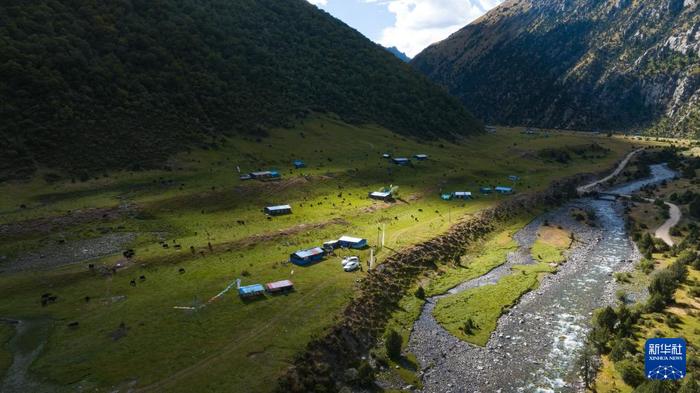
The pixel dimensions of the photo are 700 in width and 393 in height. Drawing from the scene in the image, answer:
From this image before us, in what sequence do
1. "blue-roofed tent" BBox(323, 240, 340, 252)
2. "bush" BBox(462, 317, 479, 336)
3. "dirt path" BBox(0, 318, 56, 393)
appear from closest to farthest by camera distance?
"dirt path" BBox(0, 318, 56, 393)
"bush" BBox(462, 317, 479, 336)
"blue-roofed tent" BBox(323, 240, 340, 252)

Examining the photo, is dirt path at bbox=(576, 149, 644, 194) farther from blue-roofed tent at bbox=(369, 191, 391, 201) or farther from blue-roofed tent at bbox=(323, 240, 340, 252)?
blue-roofed tent at bbox=(323, 240, 340, 252)

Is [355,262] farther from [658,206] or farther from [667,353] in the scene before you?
[658,206]

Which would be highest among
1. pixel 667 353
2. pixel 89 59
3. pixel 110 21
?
pixel 110 21

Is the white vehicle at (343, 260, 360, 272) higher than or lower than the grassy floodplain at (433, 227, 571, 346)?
higher

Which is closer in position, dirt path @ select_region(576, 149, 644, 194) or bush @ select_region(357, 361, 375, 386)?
bush @ select_region(357, 361, 375, 386)

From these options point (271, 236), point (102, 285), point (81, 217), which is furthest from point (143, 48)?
point (102, 285)

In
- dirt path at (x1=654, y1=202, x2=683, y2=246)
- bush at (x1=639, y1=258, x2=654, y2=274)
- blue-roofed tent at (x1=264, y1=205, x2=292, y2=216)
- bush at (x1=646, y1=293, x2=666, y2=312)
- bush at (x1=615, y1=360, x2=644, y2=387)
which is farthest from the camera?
dirt path at (x1=654, y1=202, x2=683, y2=246)

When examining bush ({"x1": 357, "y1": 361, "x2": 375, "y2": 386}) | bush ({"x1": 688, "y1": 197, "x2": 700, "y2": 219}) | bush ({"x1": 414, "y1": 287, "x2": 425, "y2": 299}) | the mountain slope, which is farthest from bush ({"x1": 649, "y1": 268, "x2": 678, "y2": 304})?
the mountain slope
